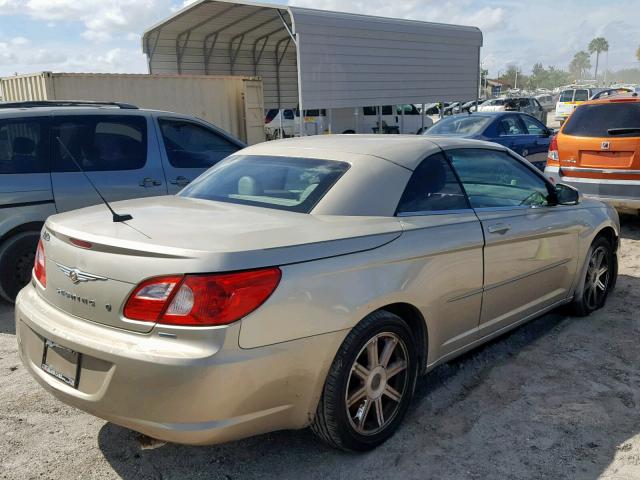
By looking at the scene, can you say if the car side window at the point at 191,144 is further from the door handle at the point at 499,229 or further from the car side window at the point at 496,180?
the door handle at the point at 499,229

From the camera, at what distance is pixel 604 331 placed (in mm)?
4566

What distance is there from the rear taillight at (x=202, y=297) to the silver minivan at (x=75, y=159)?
118 inches

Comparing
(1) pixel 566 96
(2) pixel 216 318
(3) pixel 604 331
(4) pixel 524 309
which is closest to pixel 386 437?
(2) pixel 216 318

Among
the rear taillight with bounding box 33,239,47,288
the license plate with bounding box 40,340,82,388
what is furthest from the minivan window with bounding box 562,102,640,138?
the license plate with bounding box 40,340,82,388

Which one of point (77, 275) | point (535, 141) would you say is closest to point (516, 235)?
point (77, 275)

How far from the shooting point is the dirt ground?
2.84m

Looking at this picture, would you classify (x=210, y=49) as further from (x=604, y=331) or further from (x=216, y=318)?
(x=216, y=318)

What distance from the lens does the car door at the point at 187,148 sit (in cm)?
589

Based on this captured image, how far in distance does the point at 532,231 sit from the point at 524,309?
0.54 meters

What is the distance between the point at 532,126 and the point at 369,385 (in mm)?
9767

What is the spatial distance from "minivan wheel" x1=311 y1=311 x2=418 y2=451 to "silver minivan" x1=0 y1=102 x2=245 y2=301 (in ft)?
10.8

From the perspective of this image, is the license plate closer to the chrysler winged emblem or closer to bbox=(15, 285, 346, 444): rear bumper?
bbox=(15, 285, 346, 444): rear bumper

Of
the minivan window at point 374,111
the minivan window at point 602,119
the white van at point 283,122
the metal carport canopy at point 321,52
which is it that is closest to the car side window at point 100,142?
the minivan window at point 602,119

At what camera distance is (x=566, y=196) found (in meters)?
4.37
